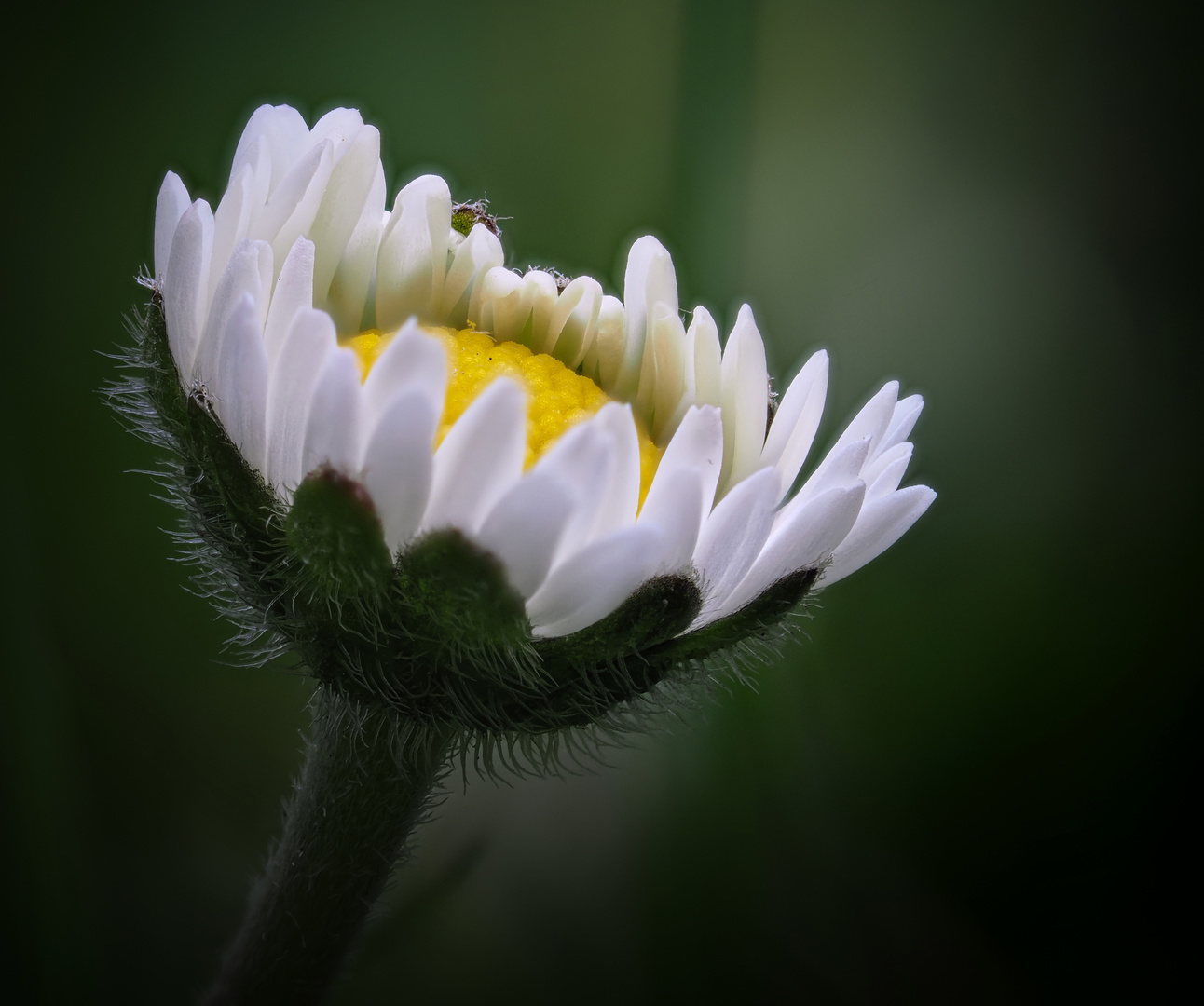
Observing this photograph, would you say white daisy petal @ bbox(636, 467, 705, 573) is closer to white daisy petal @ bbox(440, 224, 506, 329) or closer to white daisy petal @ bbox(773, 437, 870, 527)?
white daisy petal @ bbox(773, 437, 870, 527)

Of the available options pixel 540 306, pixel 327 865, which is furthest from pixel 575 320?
pixel 327 865

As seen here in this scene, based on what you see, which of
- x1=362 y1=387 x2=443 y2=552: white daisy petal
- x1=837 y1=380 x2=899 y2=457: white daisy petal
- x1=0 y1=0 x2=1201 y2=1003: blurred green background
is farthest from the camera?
x1=0 y1=0 x2=1201 y2=1003: blurred green background

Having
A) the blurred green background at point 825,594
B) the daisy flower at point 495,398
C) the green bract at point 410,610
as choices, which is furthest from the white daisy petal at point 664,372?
the blurred green background at point 825,594

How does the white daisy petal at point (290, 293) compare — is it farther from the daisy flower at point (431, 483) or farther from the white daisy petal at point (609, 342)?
the white daisy petal at point (609, 342)

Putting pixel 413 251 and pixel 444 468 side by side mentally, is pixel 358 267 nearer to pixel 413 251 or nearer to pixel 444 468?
pixel 413 251

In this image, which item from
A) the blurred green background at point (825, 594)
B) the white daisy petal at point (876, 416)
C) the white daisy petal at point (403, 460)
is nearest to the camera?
the white daisy petal at point (403, 460)

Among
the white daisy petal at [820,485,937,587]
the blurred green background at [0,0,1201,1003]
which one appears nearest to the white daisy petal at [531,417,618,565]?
the white daisy petal at [820,485,937,587]

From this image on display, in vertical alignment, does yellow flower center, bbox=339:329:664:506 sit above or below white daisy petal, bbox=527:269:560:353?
below

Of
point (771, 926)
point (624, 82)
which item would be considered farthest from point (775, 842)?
point (624, 82)
